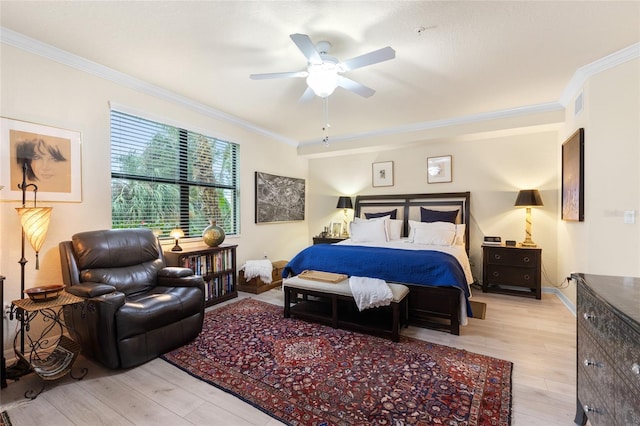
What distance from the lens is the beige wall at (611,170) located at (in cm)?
256

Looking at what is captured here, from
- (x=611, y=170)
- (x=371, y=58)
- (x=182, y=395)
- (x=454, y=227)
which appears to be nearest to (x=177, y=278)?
(x=182, y=395)

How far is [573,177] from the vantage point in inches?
132

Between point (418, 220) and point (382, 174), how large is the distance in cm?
114

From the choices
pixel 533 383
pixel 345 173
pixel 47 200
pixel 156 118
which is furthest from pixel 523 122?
pixel 47 200

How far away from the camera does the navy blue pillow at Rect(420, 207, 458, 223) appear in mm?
4684

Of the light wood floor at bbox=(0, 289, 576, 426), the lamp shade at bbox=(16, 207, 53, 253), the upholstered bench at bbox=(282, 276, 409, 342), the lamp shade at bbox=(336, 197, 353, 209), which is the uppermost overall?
the lamp shade at bbox=(336, 197, 353, 209)

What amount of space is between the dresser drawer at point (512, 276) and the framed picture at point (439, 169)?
165 cm

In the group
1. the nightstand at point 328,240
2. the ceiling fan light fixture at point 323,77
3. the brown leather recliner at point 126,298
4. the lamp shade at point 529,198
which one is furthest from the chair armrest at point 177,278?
the lamp shade at point 529,198

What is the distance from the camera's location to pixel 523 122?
4.05 meters

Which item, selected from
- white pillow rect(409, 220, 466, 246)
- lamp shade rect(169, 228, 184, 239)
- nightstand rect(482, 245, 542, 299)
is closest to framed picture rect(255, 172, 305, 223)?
lamp shade rect(169, 228, 184, 239)

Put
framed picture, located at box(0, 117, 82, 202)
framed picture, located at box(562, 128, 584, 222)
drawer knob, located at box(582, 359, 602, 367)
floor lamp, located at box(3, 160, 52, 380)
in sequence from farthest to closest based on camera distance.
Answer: framed picture, located at box(562, 128, 584, 222), framed picture, located at box(0, 117, 82, 202), floor lamp, located at box(3, 160, 52, 380), drawer knob, located at box(582, 359, 602, 367)

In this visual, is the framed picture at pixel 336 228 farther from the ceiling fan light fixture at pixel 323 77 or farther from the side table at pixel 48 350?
the side table at pixel 48 350

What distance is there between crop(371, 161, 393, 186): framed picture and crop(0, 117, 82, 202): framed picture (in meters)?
4.50

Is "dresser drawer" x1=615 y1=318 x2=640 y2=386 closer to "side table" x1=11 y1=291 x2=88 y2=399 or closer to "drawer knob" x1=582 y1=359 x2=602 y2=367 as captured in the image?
"drawer knob" x1=582 y1=359 x2=602 y2=367
